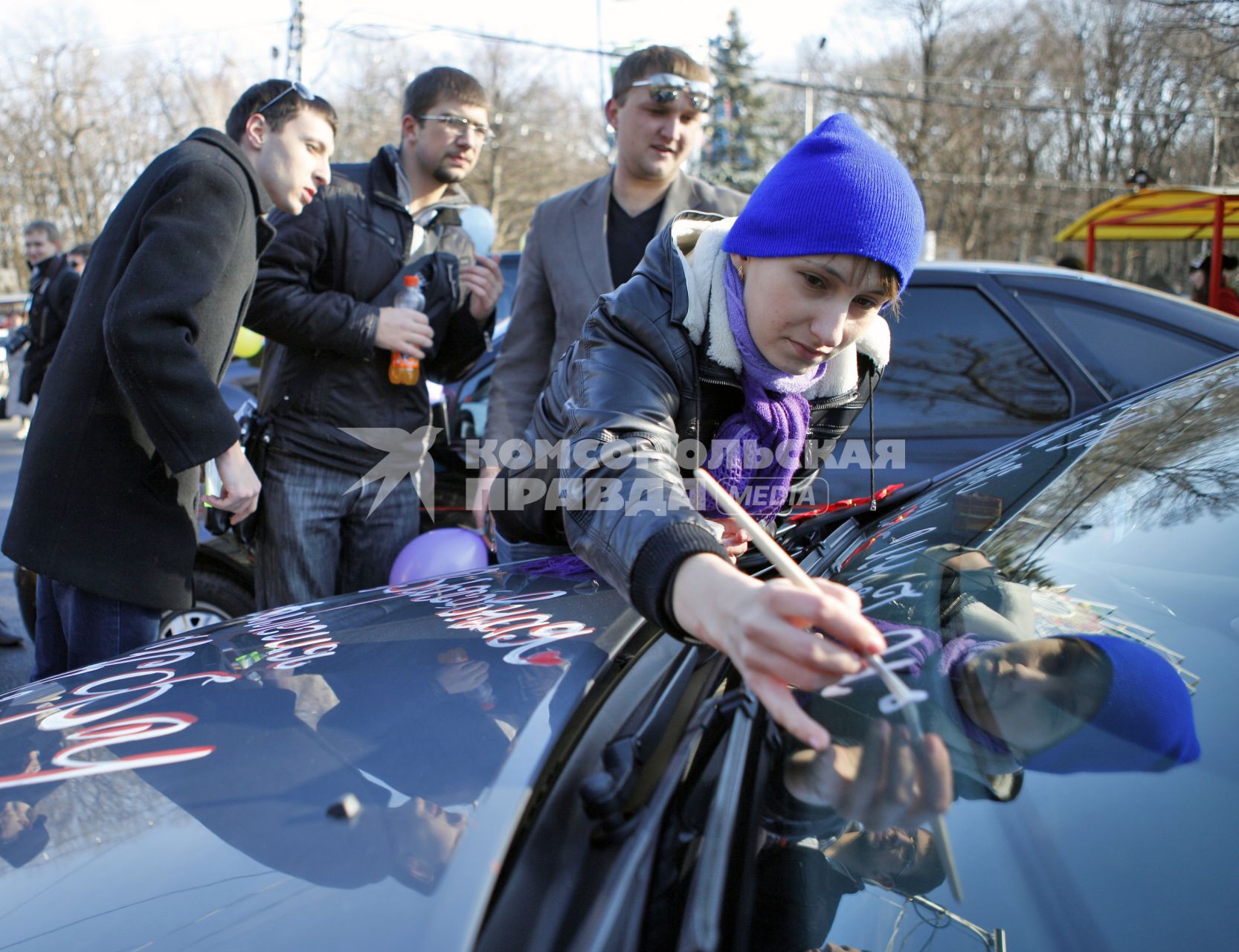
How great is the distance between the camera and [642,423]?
1.31m

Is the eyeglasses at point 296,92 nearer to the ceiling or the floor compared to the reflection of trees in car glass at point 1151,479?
nearer to the ceiling

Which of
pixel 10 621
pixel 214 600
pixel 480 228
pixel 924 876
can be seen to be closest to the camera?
pixel 924 876

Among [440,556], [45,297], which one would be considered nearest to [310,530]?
[440,556]

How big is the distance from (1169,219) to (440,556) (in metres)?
11.8

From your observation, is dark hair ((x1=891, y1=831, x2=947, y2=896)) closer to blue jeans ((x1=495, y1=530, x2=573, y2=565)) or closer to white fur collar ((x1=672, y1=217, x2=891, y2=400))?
white fur collar ((x1=672, y1=217, x2=891, y2=400))

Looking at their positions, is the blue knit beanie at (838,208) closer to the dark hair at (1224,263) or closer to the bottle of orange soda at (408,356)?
the bottle of orange soda at (408,356)

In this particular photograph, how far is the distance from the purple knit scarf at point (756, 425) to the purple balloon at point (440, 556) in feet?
3.71

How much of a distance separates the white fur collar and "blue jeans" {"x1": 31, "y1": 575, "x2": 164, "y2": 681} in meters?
1.32

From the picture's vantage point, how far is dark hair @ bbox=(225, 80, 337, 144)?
2.25 meters

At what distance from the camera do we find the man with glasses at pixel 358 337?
2.56 m

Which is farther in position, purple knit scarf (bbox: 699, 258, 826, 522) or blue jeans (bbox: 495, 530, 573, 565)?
blue jeans (bbox: 495, 530, 573, 565)

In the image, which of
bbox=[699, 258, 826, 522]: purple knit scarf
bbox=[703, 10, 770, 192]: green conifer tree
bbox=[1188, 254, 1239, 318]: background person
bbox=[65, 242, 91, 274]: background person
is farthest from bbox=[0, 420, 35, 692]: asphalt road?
bbox=[703, 10, 770, 192]: green conifer tree

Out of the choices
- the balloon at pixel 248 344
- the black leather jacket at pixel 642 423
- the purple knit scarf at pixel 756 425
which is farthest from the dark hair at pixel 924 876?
the balloon at pixel 248 344

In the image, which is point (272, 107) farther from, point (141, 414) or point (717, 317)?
point (717, 317)
